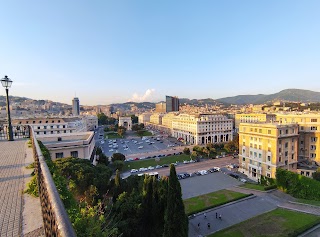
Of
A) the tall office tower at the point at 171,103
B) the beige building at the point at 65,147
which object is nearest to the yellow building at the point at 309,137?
the beige building at the point at 65,147

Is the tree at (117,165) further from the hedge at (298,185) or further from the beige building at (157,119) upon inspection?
the beige building at (157,119)

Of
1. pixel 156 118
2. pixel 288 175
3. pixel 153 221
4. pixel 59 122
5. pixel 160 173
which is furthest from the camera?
pixel 156 118

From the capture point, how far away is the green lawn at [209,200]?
2048 cm

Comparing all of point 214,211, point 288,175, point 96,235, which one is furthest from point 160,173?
point 96,235

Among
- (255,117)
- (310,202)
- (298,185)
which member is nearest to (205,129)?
(255,117)

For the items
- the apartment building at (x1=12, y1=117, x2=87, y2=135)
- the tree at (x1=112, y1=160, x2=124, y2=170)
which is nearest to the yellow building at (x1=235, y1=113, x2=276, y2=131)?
the tree at (x1=112, y1=160, x2=124, y2=170)

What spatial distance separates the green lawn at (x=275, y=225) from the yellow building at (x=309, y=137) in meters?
16.0

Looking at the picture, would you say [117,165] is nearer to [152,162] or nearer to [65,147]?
[152,162]

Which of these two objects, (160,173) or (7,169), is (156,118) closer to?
(160,173)

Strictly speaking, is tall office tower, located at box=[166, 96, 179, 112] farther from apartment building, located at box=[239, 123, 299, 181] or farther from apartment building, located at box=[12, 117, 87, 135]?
apartment building, located at box=[239, 123, 299, 181]

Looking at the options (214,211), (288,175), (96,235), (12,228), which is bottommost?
(214,211)

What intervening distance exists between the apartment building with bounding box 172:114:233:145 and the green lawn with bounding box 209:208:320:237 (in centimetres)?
4136

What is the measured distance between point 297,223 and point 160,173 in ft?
63.0

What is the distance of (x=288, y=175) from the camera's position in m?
24.3
